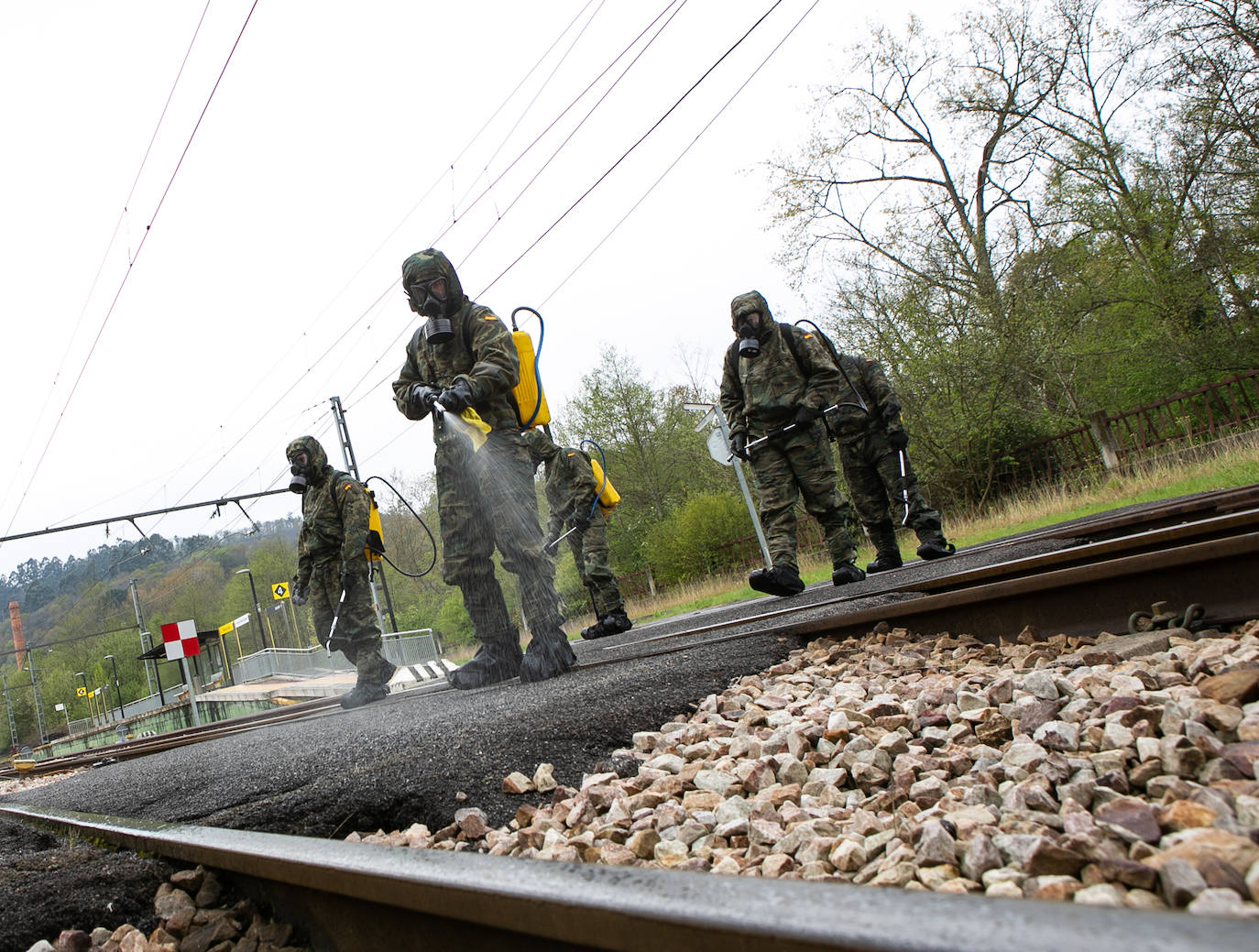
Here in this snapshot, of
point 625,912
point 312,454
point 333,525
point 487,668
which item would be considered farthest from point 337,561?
point 625,912

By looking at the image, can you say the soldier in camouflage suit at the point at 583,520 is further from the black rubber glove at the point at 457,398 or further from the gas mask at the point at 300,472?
the black rubber glove at the point at 457,398

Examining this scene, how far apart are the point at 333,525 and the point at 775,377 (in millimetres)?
4388

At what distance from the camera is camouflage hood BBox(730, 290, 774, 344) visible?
23.8 feet

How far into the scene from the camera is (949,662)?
3338 mm

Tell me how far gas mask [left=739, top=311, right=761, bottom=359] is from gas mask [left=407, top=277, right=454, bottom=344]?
2647 mm

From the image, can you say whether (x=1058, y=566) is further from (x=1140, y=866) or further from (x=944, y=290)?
(x=944, y=290)

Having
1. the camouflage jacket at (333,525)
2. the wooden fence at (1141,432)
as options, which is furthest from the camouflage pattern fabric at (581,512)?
the wooden fence at (1141,432)

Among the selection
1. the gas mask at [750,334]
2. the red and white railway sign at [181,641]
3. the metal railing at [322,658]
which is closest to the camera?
the gas mask at [750,334]

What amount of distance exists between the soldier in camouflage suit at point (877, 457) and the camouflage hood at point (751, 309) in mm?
997

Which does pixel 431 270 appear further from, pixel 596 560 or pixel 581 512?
pixel 596 560

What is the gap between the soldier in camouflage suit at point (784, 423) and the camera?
7234 millimetres

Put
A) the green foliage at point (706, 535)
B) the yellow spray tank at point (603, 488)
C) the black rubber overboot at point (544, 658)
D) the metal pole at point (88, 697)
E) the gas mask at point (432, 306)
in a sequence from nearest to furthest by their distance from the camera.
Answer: the black rubber overboot at point (544, 658)
the gas mask at point (432, 306)
the yellow spray tank at point (603, 488)
the green foliage at point (706, 535)
the metal pole at point (88, 697)

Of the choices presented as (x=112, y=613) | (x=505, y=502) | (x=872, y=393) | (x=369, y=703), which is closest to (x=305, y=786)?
(x=505, y=502)

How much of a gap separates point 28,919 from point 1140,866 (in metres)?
2.32
